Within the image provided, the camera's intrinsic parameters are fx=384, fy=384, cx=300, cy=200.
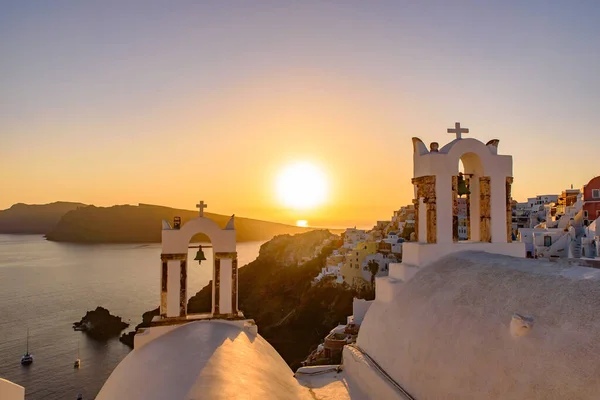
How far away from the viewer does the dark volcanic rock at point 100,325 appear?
149ft

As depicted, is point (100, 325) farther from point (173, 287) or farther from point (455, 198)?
point (455, 198)

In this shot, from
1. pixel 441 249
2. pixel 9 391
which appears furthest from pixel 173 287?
pixel 441 249

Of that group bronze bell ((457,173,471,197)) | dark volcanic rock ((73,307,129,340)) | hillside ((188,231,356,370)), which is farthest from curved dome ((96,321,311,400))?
dark volcanic rock ((73,307,129,340))

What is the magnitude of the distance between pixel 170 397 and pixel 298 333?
41.1 metres

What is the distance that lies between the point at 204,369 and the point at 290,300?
5146 centimetres

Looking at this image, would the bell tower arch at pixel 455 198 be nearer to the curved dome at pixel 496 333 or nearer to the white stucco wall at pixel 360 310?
the curved dome at pixel 496 333

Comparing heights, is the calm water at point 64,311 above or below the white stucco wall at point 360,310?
below

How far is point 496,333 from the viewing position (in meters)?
4.13

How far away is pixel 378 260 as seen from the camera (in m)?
46.9

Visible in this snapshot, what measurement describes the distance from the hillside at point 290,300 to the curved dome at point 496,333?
1228 inches

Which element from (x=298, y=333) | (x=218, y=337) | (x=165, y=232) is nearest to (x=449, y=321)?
(x=218, y=337)

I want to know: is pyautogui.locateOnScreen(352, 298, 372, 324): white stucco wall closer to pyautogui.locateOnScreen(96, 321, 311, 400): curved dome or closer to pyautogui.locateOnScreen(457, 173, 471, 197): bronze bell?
pyautogui.locateOnScreen(96, 321, 311, 400): curved dome

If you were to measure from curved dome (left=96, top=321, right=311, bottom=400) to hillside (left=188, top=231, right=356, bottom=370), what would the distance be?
29258mm

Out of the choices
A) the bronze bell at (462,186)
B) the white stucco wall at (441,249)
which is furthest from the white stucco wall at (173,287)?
the bronze bell at (462,186)
